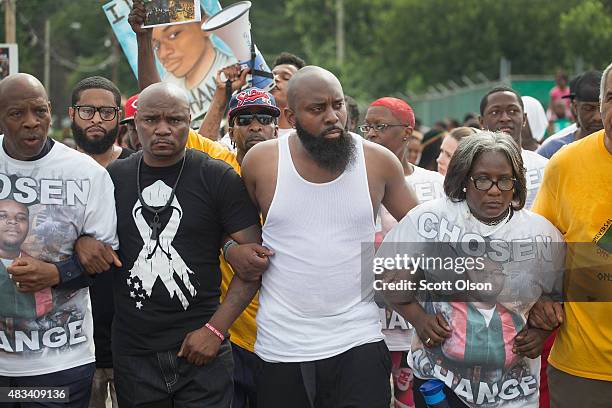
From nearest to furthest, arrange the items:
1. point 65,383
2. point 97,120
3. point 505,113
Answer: point 65,383 → point 97,120 → point 505,113

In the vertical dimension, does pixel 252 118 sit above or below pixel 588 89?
below

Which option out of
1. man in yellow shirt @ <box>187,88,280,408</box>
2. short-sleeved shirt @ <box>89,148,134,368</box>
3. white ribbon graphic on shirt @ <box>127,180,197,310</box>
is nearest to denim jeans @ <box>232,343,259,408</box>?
man in yellow shirt @ <box>187,88,280,408</box>

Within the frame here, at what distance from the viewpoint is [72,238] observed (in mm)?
5566

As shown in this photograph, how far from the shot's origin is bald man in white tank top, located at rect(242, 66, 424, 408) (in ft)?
17.6

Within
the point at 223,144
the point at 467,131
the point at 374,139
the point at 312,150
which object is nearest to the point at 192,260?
the point at 312,150

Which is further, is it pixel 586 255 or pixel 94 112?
pixel 94 112

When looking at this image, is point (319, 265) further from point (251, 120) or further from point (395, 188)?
point (251, 120)

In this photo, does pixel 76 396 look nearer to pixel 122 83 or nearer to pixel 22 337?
pixel 22 337

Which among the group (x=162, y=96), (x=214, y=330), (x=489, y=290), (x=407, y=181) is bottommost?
(x=214, y=330)

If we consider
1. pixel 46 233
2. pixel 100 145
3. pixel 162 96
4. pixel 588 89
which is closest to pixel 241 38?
pixel 100 145

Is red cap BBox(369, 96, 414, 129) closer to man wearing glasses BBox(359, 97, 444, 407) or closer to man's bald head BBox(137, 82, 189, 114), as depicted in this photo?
man wearing glasses BBox(359, 97, 444, 407)

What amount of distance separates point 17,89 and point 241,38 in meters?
2.59

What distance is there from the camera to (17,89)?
5.46m

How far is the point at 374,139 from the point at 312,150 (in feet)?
7.52
